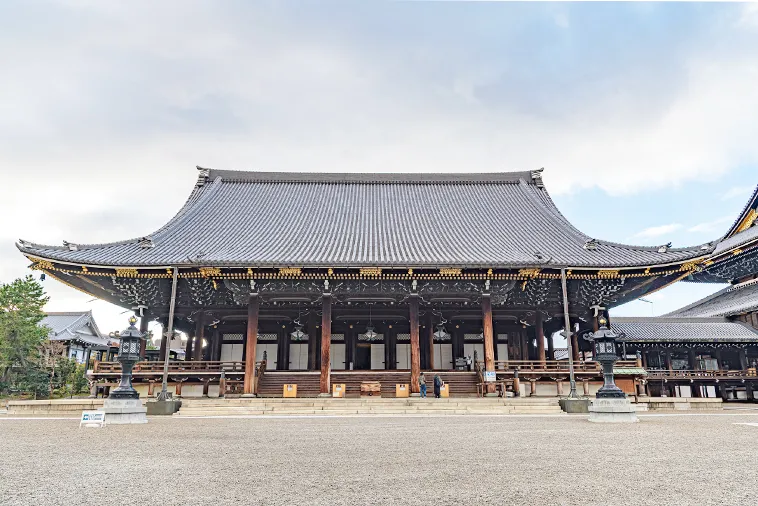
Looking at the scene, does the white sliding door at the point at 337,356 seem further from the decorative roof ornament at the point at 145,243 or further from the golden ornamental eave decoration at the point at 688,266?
the golden ornamental eave decoration at the point at 688,266

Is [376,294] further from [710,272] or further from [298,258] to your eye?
[710,272]

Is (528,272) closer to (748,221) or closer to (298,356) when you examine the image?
(298,356)

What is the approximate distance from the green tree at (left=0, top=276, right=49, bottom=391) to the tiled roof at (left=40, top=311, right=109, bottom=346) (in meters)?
13.3

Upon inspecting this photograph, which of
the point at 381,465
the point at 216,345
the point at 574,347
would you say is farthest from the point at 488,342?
the point at 216,345

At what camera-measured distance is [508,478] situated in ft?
18.1

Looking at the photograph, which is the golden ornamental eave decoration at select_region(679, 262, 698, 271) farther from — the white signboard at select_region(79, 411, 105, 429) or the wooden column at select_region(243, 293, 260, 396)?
the white signboard at select_region(79, 411, 105, 429)

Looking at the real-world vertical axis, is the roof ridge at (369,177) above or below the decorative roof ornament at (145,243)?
above

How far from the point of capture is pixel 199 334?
22422mm

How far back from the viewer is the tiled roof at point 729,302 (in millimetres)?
28578

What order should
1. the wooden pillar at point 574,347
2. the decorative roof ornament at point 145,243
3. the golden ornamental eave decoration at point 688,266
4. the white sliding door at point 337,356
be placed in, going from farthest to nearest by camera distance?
the white sliding door at point 337,356 < the wooden pillar at point 574,347 < the decorative roof ornament at point 145,243 < the golden ornamental eave decoration at point 688,266

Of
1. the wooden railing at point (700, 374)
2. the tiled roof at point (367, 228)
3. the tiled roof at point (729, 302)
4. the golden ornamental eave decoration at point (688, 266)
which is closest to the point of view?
the tiled roof at point (367, 228)

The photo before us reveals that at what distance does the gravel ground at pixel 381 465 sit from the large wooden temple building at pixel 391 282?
337 inches

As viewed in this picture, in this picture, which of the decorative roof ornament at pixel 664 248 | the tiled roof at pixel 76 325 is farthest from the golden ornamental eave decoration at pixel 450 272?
the tiled roof at pixel 76 325

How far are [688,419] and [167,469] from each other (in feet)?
44.1
